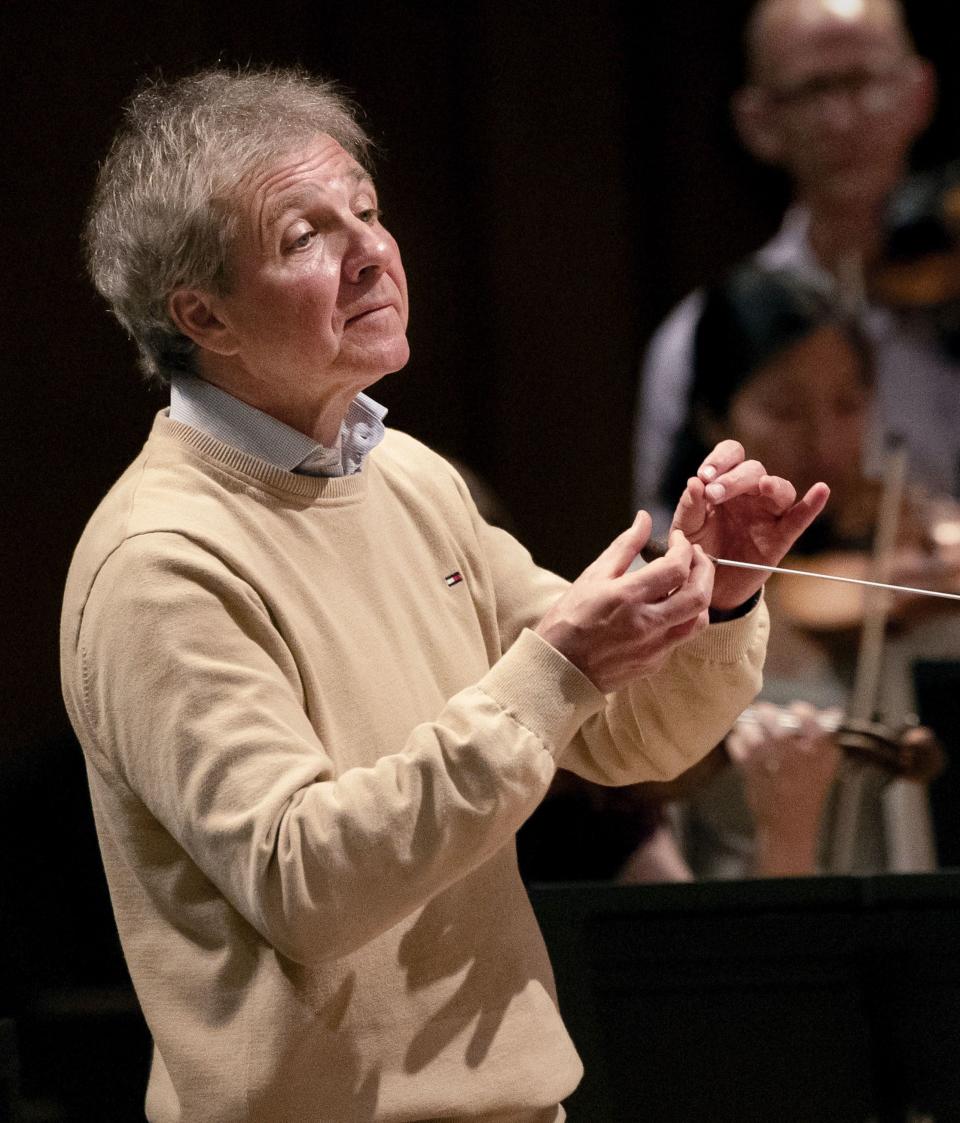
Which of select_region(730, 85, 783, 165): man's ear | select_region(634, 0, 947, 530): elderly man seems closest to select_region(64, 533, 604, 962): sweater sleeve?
select_region(634, 0, 947, 530): elderly man

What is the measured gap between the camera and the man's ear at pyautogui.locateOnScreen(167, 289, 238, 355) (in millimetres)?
1089

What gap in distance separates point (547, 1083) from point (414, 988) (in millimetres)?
107

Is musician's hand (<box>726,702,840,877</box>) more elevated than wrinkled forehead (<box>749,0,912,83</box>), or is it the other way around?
wrinkled forehead (<box>749,0,912,83</box>)

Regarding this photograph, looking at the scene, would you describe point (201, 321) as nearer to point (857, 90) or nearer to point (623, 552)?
point (623, 552)

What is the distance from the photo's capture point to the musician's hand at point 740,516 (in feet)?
3.62

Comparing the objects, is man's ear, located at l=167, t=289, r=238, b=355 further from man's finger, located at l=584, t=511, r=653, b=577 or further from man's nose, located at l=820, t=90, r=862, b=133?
Answer: man's nose, located at l=820, t=90, r=862, b=133

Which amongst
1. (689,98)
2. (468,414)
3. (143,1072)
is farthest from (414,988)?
(689,98)

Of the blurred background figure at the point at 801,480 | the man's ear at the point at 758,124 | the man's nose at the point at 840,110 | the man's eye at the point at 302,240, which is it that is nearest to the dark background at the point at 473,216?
the man's ear at the point at 758,124

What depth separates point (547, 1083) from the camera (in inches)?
41.6

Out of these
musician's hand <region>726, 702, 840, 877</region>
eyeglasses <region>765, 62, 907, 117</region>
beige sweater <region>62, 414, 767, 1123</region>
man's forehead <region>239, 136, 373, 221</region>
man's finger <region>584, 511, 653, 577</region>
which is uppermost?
man's forehead <region>239, 136, 373, 221</region>

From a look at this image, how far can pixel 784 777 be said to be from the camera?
2000mm

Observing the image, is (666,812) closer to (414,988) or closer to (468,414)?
(414,988)

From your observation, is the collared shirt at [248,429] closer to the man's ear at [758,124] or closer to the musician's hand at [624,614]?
the musician's hand at [624,614]

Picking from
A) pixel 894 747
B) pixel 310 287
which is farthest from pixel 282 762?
pixel 894 747
